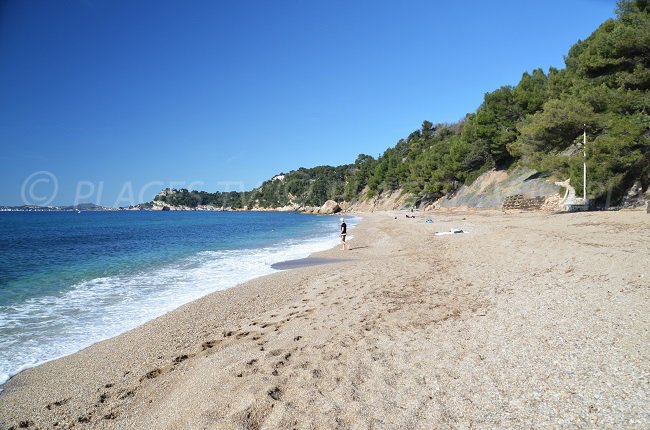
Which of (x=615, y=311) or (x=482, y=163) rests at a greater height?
(x=482, y=163)

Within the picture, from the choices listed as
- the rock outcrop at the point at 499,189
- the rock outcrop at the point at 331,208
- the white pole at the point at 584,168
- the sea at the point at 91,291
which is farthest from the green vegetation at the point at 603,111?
the rock outcrop at the point at 331,208

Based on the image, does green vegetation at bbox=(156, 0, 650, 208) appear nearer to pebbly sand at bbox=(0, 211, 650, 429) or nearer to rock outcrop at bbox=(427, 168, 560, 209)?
rock outcrop at bbox=(427, 168, 560, 209)

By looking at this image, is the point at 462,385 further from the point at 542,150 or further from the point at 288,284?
the point at 542,150

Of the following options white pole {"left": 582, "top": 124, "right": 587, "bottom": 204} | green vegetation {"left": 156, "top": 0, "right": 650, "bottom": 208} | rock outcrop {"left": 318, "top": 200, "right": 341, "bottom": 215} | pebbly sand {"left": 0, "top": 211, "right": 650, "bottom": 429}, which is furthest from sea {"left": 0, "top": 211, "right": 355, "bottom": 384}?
rock outcrop {"left": 318, "top": 200, "right": 341, "bottom": 215}

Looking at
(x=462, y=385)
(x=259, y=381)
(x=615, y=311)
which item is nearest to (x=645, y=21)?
(x=615, y=311)

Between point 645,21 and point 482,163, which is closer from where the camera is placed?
point 645,21

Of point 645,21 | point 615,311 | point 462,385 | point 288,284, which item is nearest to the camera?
point 462,385

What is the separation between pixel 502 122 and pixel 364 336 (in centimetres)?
4561

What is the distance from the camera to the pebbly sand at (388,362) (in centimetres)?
361

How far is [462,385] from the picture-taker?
13.2 feet

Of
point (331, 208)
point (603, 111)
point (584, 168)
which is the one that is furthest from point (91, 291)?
point (331, 208)

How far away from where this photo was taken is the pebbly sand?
3611 millimetres

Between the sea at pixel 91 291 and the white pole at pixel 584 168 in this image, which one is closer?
the sea at pixel 91 291

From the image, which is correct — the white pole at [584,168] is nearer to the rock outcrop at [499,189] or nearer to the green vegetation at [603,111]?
the green vegetation at [603,111]
